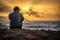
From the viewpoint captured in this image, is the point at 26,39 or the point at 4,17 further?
the point at 4,17

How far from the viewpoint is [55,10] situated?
1048 centimetres

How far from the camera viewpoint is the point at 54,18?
10148 mm

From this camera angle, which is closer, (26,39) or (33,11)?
(26,39)

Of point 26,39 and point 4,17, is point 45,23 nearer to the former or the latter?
point 4,17

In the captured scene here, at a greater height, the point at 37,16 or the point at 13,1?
the point at 13,1

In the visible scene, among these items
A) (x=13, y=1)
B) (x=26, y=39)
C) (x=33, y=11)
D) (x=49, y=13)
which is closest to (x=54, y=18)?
(x=49, y=13)

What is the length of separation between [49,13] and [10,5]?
196 centimetres

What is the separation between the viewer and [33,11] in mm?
10367

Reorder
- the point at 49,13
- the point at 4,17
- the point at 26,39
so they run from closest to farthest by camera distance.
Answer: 1. the point at 26,39
2. the point at 4,17
3. the point at 49,13

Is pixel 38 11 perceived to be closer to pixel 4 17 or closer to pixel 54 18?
pixel 54 18

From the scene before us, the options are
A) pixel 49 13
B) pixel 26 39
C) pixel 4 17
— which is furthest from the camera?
pixel 49 13

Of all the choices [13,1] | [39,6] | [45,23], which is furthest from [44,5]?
[13,1]

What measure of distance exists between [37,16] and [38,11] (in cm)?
Result: 28

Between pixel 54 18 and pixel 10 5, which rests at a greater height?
pixel 10 5
